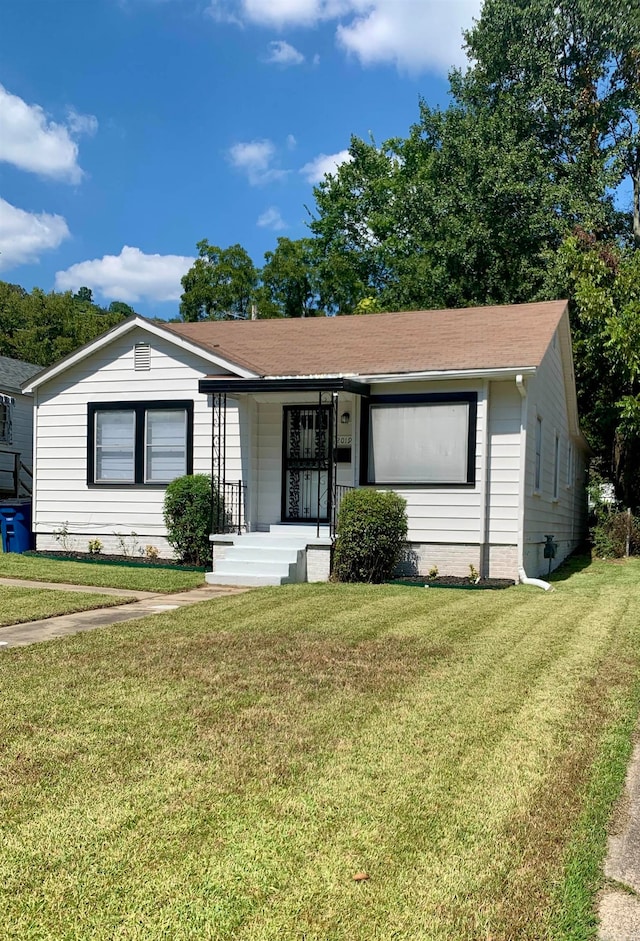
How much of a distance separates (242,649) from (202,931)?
380 centimetres

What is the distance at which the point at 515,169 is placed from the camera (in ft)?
74.0

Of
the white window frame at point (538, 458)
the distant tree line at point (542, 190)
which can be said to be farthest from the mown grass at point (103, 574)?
the distant tree line at point (542, 190)

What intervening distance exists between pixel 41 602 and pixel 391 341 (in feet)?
25.2

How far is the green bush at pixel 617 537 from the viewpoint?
57.5 feet

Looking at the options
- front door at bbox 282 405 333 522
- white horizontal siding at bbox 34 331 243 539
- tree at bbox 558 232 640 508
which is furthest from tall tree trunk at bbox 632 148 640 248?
white horizontal siding at bbox 34 331 243 539

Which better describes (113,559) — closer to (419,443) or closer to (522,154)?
(419,443)

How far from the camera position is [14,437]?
2153cm

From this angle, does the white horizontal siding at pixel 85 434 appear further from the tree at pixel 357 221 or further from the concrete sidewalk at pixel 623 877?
the tree at pixel 357 221

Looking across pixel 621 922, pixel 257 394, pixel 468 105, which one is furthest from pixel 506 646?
pixel 468 105

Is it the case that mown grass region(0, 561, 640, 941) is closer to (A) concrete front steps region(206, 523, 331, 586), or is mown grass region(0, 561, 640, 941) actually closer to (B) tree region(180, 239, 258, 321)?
(A) concrete front steps region(206, 523, 331, 586)

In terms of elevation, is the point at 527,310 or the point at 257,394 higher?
the point at 527,310

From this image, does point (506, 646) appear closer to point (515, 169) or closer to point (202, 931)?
point (202, 931)

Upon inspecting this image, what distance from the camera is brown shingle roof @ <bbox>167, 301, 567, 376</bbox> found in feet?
38.3

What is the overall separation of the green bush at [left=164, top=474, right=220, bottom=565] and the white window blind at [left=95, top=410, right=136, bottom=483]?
4.58ft
